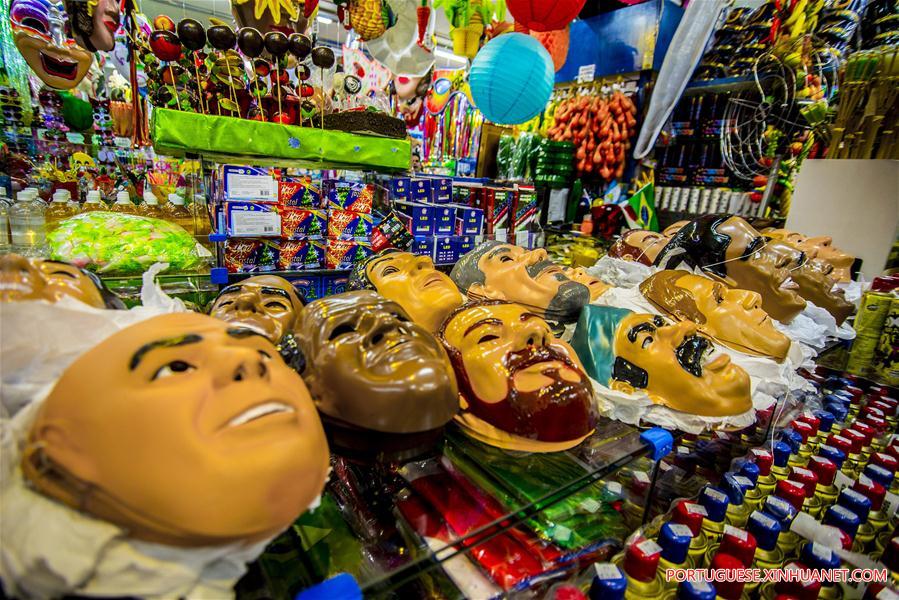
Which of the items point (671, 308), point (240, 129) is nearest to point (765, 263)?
point (671, 308)

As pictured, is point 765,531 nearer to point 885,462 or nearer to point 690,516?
point 690,516

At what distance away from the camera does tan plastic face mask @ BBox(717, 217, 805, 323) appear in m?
1.91

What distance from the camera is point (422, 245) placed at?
2.67m

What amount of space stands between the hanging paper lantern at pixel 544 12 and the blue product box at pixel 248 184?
202cm

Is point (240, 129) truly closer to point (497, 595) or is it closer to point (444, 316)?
point (444, 316)

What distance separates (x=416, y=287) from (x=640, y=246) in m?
1.53

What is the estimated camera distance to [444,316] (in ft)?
4.27

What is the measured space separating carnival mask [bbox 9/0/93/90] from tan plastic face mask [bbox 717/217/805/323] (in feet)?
10.7

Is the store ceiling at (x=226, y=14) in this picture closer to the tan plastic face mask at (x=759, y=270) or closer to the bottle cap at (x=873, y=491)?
the tan plastic face mask at (x=759, y=270)

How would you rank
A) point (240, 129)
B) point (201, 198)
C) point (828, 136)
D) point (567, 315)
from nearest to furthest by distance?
point (567, 315) < point (240, 129) < point (201, 198) < point (828, 136)

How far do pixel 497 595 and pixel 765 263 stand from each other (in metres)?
1.72

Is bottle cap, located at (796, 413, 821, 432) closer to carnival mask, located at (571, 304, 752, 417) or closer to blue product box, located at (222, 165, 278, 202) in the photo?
carnival mask, located at (571, 304, 752, 417)

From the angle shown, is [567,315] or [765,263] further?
[765,263]

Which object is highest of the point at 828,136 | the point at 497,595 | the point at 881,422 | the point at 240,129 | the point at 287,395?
the point at 828,136
